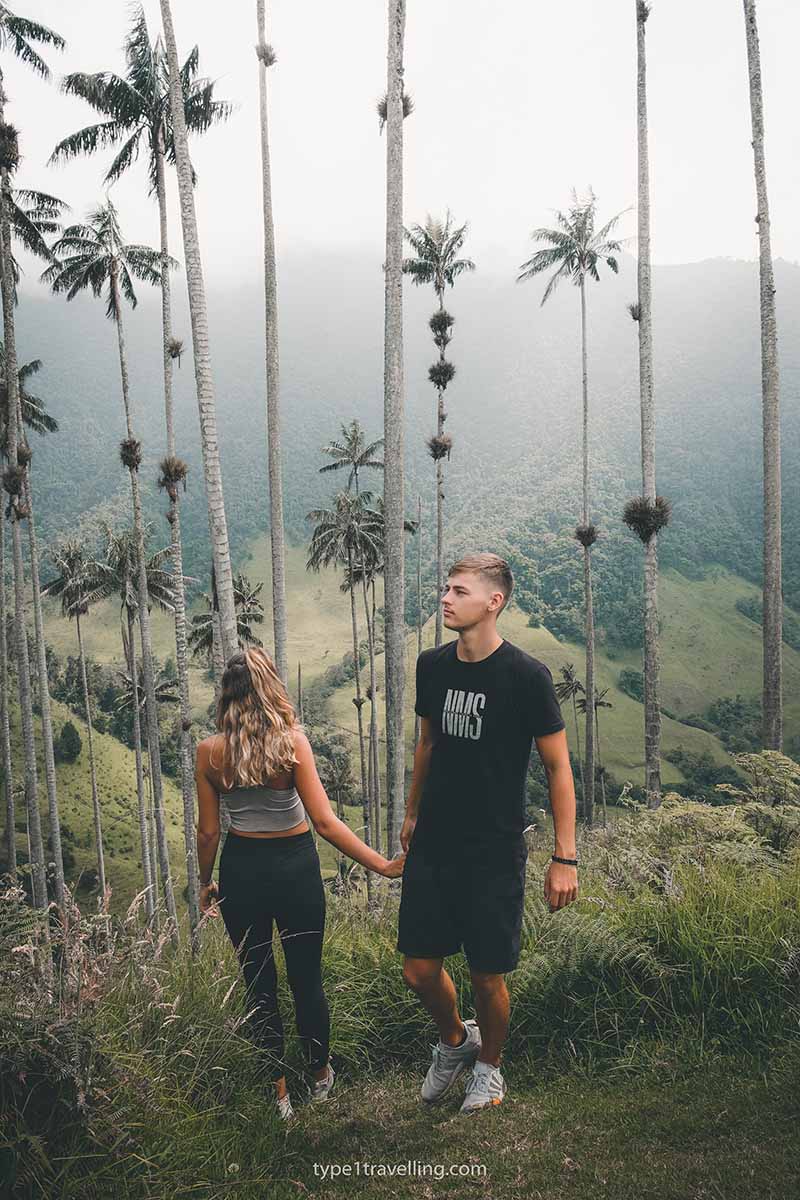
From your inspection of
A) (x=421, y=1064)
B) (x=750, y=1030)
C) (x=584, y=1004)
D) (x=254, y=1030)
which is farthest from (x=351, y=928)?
(x=750, y=1030)

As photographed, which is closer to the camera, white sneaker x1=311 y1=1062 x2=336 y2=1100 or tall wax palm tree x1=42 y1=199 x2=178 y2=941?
white sneaker x1=311 y1=1062 x2=336 y2=1100

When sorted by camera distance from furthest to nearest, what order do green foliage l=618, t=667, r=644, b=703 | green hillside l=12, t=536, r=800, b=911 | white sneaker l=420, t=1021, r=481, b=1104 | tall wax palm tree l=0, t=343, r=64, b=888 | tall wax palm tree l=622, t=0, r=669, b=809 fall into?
1. green foliage l=618, t=667, r=644, b=703
2. green hillside l=12, t=536, r=800, b=911
3. tall wax palm tree l=0, t=343, r=64, b=888
4. tall wax palm tree l=622, t=0, r=669, b=809
5. white sneaker l=420, t=1021, r=481, b=1104

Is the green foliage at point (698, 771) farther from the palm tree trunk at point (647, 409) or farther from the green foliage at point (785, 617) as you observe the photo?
the palm tree trunk at point (647, 409)

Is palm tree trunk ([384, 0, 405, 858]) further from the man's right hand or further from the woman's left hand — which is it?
the woman's left hand

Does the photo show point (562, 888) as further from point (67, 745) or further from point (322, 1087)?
point (67, 745)

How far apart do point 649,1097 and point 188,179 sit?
1073 centimetres

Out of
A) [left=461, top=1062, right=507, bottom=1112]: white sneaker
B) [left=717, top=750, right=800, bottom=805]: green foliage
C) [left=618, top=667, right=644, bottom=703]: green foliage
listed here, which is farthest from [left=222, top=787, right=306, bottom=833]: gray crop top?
[left=618, top=667, right=644, bottom=703]: green foliage

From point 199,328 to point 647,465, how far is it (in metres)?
10.5

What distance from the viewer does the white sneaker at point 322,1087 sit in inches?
121

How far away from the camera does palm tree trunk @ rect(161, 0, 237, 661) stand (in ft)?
29.0

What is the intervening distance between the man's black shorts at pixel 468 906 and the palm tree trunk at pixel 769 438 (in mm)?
11463

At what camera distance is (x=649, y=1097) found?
2756 mm

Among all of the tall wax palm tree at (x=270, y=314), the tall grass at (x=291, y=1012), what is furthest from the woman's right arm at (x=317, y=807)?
the tall wax palm tree at (x=270, y=314)

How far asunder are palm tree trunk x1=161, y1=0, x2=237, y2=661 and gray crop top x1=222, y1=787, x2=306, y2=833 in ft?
19.7
